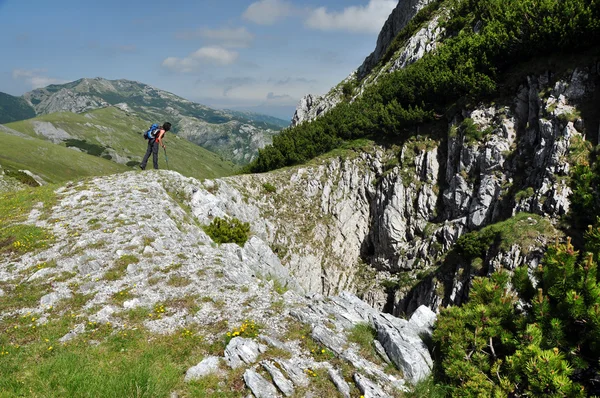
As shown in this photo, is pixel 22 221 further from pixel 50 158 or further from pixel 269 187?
pixel 50 158

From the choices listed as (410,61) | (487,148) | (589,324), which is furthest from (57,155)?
(589,324)

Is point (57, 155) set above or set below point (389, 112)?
below

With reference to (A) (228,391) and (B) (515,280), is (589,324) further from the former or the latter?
(A) (228,391)

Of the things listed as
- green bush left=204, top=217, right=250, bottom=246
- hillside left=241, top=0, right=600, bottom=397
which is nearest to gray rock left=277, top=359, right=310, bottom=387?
hillside left=241, top=0, right=600, bottom=397

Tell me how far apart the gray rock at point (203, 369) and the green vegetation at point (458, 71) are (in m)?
34.8

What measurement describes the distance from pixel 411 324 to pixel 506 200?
25.8 metres

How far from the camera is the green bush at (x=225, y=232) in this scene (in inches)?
929

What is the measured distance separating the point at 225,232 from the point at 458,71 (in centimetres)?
3242

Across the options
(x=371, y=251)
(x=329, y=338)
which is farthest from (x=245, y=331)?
(x=371, y=251)

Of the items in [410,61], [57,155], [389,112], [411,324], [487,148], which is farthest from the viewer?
[57,155]

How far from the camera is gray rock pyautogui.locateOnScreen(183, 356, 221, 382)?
869 cm

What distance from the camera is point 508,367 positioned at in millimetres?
6949

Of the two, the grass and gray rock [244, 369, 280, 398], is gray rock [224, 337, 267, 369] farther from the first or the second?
the grass

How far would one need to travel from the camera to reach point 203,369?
8984mm
